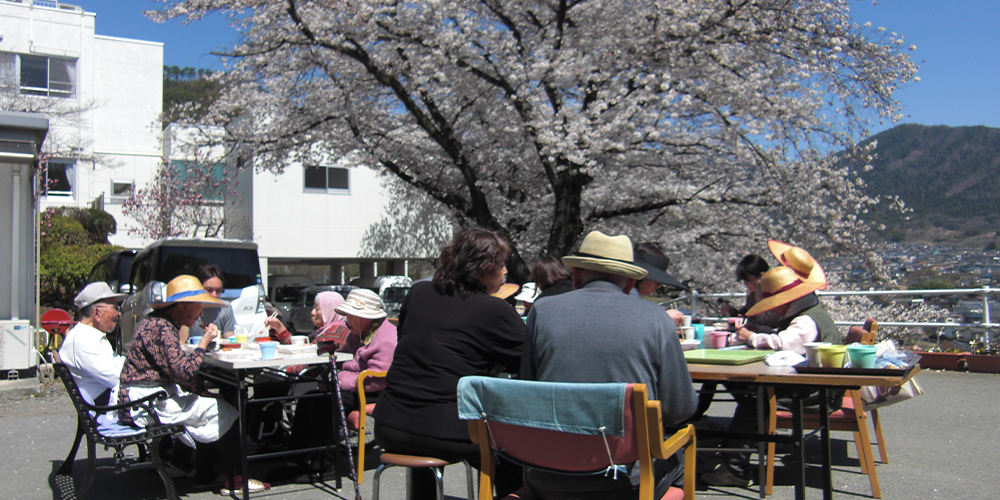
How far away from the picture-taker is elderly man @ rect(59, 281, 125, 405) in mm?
4492

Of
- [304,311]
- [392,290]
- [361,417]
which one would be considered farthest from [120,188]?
[361,417]

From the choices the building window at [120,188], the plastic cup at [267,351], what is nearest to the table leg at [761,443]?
the plastic cup at [267,351]

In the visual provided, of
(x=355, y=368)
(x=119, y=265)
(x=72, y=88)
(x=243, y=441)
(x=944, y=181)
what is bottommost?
(x=243, y=441)

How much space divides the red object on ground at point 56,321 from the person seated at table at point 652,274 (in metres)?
9.06

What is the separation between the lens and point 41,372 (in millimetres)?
9539

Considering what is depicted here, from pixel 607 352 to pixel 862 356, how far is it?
151cm

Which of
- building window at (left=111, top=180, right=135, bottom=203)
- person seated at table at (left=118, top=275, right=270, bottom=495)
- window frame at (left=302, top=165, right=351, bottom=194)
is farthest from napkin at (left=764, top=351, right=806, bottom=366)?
building window at (left=111, top=180, right=135, bottom=203)

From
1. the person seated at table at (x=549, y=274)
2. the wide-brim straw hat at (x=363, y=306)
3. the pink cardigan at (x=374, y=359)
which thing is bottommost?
the pink cardigan at (x=374, y=359)

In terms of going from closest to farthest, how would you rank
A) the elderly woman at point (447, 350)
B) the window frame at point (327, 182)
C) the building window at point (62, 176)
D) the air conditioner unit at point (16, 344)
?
the elderly woman at point (447, 350) → the air conditioner unit at point (16, 344) → the window frame at point (327, 182) → the building window at point (62, 176)

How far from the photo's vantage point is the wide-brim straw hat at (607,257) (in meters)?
2.70

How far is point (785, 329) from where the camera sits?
4.49m

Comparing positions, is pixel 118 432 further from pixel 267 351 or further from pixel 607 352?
pixel 607 352

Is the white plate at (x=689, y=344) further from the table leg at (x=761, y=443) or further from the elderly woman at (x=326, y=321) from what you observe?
the elderly woman at (x=326, y=321)

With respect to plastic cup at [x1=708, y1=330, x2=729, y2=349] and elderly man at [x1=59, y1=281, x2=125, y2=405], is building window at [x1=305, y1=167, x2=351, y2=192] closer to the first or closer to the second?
elderly man at [x1=59, y1=281, x2=125, y2=405]
